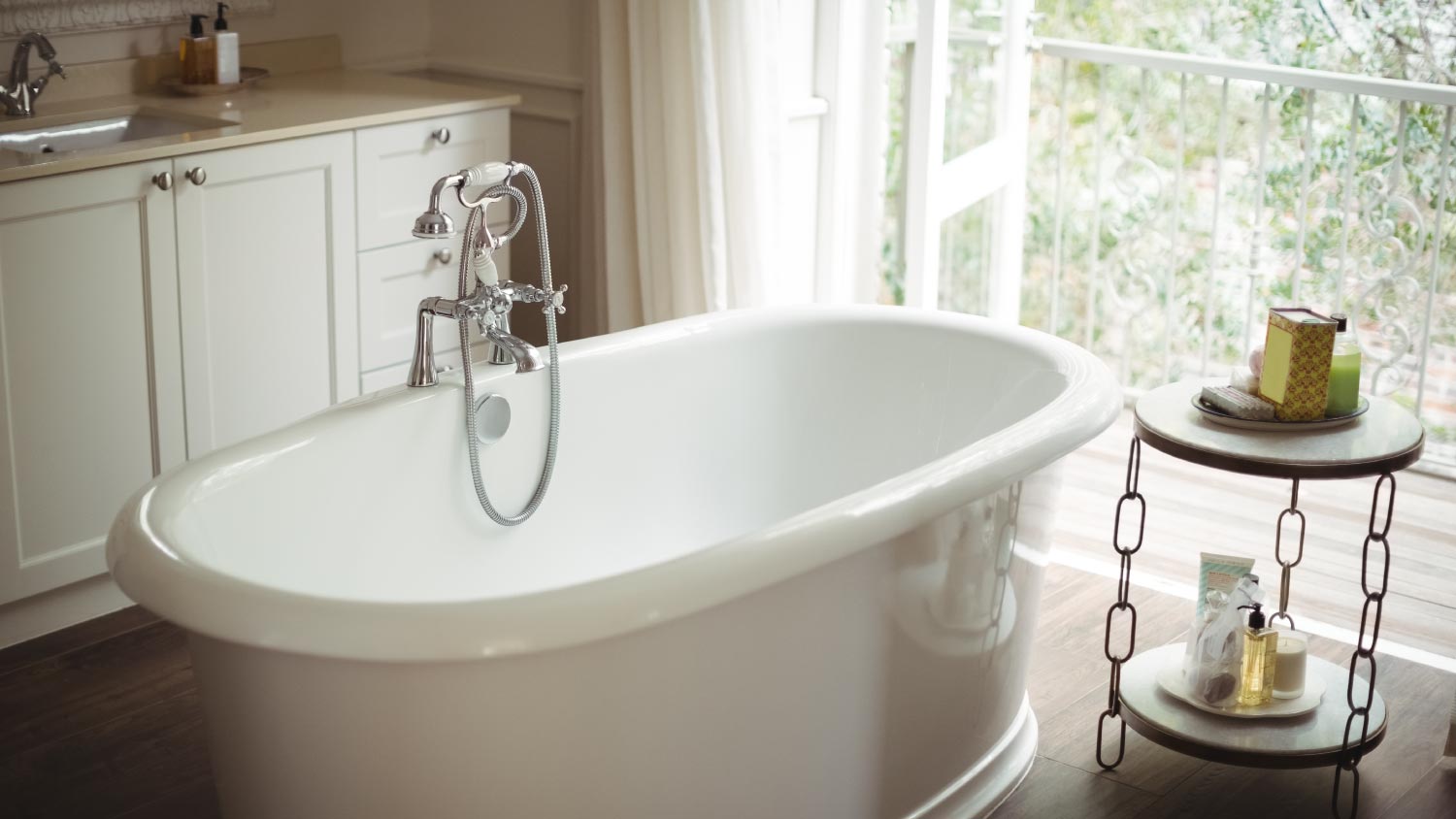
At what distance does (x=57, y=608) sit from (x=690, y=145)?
5.22ft

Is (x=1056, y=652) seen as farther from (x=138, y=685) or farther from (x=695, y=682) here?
(x=138, y=685)

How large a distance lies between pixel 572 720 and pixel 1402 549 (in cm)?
235

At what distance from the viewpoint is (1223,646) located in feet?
8.23

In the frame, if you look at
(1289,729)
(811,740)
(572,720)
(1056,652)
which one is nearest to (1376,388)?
(1056,652)

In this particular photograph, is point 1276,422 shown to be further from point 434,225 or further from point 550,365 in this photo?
point 434,225

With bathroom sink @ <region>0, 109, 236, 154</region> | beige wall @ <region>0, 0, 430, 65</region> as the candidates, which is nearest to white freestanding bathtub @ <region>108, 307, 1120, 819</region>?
bathroom sink @ <region>0, 109, 236, 154</region>

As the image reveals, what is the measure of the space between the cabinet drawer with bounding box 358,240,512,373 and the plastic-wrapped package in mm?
1704

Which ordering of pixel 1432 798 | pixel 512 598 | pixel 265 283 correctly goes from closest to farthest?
1. pixel 512 598
2. pixel 1432 798
3. pixel 265 283

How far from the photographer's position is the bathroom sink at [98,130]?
3.07 metres

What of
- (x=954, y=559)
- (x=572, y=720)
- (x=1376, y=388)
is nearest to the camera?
(x=572, y=720)

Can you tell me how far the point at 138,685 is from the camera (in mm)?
2793

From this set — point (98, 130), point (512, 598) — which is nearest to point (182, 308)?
point (98, 130)

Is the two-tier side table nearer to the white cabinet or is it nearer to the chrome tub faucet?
the chrome tub faucet

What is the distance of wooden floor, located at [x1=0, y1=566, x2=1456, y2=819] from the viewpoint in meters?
2.46
